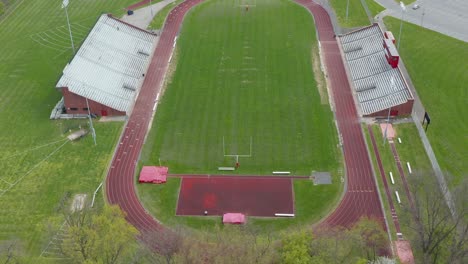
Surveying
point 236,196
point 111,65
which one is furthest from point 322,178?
point 111,65

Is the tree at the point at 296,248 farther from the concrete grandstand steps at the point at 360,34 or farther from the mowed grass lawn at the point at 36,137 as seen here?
the concrete grandstand steps at the point at 360,34

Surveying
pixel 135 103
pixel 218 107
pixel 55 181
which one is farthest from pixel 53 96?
pixel 218 107

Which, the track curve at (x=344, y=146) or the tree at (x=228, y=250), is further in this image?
the track curve at (x=344, y=146)

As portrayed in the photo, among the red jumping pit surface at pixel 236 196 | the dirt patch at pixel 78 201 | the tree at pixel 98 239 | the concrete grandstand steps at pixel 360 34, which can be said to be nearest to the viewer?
the tree at pixel 98 239

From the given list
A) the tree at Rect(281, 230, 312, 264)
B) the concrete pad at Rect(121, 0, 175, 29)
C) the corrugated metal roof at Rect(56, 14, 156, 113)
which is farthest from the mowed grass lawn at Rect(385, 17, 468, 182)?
the concrete pad at Rect(121, 0, 175, 29)

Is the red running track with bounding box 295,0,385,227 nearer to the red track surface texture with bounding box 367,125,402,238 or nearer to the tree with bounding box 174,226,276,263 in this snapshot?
the red track surface texture with bounding box 367,125,402,238

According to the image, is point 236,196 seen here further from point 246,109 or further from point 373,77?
point 373,77

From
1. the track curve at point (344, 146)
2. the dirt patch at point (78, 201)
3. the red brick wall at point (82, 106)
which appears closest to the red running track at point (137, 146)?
the track curve at point (344, 146)
